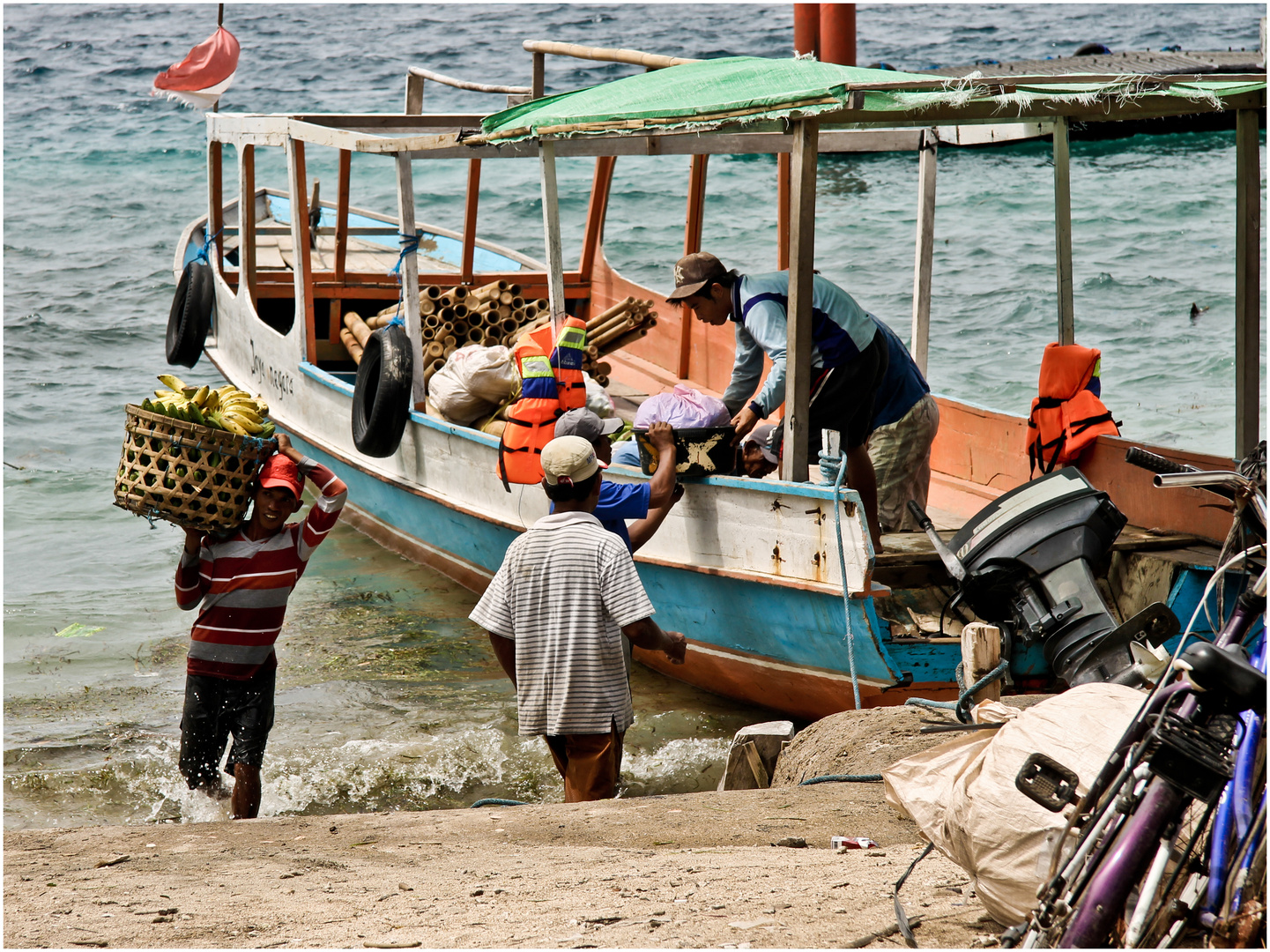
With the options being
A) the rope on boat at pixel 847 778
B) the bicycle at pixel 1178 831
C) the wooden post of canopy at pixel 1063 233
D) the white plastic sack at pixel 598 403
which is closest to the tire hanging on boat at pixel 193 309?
the white plastic sack at pixel 598 403

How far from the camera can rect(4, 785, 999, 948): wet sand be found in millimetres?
2822

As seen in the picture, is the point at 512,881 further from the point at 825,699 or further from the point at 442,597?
the point at 442,597

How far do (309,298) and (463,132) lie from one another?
2.66 m

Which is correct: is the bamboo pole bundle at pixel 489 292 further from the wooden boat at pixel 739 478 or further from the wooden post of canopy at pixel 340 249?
the wooden post of canopy at pixel 340 249

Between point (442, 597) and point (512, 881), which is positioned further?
point (442, 597)

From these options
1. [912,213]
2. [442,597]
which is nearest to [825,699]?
[442,597]

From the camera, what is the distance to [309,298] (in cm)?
848

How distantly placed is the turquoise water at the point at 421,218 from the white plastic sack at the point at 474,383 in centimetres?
147

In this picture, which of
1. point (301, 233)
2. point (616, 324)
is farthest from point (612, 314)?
point (301, 233)

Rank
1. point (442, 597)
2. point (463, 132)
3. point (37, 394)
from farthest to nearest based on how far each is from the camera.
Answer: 1. point (37, 394)
2. point (442, 597)
3. point (463, 132)

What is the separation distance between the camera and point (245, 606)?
4621 millimetres

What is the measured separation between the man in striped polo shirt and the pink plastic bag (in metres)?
1.49

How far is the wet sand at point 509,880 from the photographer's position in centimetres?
282

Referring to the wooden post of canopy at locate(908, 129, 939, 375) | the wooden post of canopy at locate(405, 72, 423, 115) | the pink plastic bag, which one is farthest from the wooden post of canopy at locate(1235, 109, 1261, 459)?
the wooden post of canopy at locate(405, 72, 423, 115)
